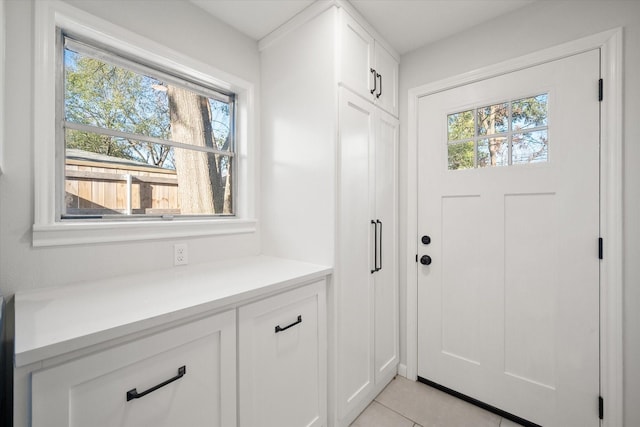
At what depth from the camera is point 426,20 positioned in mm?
1739

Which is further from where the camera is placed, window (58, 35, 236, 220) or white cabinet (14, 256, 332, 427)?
window (58, 35, 236, 220)

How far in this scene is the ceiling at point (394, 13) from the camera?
158 cm

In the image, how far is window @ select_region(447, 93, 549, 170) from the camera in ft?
5.20

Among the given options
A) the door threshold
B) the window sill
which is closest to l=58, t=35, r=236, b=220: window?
the window sill

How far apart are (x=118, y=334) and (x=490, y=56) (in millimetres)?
2411

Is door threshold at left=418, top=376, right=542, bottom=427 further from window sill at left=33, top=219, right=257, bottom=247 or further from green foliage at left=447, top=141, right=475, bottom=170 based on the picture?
window sill at left=33, top=219, right=257, bottom=247

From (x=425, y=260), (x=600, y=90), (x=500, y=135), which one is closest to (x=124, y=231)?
(x=425, y=260)

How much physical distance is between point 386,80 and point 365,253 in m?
1.30

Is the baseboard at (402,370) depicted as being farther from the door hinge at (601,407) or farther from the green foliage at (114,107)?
the green foliage at (114,107)

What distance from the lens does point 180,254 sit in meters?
1.52

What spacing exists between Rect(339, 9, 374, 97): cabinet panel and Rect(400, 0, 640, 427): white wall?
0.56 metres

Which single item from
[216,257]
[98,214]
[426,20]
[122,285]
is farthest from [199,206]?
[426,20]

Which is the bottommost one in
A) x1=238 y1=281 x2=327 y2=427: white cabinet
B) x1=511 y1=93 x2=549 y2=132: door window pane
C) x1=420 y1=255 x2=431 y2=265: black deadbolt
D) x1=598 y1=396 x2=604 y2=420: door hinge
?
x1=598 y1=396 x2=604 y2=420: door hinge

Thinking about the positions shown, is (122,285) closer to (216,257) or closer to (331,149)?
(216,257)
